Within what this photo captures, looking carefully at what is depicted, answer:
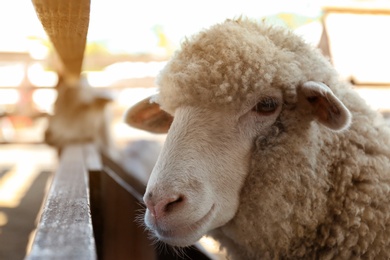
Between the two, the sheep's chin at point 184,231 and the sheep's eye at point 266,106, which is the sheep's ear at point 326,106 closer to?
the sheep's eye at point 266,106

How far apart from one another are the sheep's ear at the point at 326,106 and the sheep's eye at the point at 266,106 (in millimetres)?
96

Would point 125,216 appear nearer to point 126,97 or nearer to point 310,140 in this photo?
point 310,140

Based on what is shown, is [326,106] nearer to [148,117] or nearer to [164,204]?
[164,204]

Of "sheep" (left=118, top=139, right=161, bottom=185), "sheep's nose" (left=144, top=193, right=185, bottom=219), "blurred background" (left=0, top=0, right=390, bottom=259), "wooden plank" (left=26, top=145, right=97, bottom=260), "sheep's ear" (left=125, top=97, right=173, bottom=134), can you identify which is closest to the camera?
"wooden plank" (left=26, top=145, right=97, bottom=260)

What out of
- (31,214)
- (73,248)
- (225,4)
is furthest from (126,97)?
(73,248)

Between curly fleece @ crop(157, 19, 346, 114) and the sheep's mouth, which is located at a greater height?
curly fleece @ crop(157, 19, 346, 114)

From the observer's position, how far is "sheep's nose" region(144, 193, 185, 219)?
124 cm

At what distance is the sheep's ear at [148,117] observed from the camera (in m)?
1.78

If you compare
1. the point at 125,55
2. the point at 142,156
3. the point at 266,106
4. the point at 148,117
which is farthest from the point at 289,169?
the point at 125,55

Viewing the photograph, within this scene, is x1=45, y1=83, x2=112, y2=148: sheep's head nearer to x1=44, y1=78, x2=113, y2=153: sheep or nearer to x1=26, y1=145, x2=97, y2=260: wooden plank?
x1=44, y1=78, x2=113, y2=153: sheep

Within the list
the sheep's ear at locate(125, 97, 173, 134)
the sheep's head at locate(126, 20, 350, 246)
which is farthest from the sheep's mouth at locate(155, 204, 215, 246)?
the sheep's ear at locate(125, 97, 173, 134)

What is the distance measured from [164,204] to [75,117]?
11.4 ft

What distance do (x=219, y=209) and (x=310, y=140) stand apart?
348 mm

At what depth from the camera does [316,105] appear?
1.41 metres
